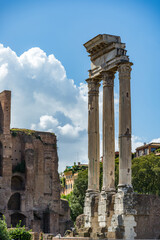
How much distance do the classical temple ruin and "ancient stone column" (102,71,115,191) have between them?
28.8m

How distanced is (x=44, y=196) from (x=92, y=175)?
30125 mm

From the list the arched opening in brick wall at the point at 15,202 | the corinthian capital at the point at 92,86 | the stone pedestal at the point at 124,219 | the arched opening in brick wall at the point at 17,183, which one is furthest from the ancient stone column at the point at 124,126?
the arched opening in brick wall at the point at 17,183

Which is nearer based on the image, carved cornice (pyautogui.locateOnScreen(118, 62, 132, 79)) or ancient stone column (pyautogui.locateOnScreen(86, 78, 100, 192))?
carved cornice (pyautogui.locateOnScreen(118, 62, 132, 79))

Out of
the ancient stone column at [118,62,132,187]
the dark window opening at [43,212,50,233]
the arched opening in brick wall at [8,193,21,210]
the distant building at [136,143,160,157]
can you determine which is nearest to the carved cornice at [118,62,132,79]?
the ancient stone column at [118,62,132,187]

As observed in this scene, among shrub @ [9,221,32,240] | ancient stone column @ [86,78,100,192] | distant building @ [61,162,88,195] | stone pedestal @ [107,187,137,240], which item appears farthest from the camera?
distant building @ [61,162,88,195]

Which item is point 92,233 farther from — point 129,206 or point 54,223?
point 54,223

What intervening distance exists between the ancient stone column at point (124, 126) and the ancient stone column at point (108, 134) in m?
1.31

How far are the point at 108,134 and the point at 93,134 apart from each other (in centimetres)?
142

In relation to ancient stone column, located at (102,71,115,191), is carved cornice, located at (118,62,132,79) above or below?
above

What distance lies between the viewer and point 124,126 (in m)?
22.6

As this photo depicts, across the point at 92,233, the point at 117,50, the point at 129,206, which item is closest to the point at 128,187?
the point at 129,206

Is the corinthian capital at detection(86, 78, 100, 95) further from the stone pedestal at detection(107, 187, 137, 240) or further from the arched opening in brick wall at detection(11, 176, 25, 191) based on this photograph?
the arched opening in brick wall at detection(11, 176, 25, 191)

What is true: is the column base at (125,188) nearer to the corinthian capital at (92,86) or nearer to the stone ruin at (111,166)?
the stone ruin at (111,166)

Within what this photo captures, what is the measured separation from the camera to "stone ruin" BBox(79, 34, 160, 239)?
21562 mm
